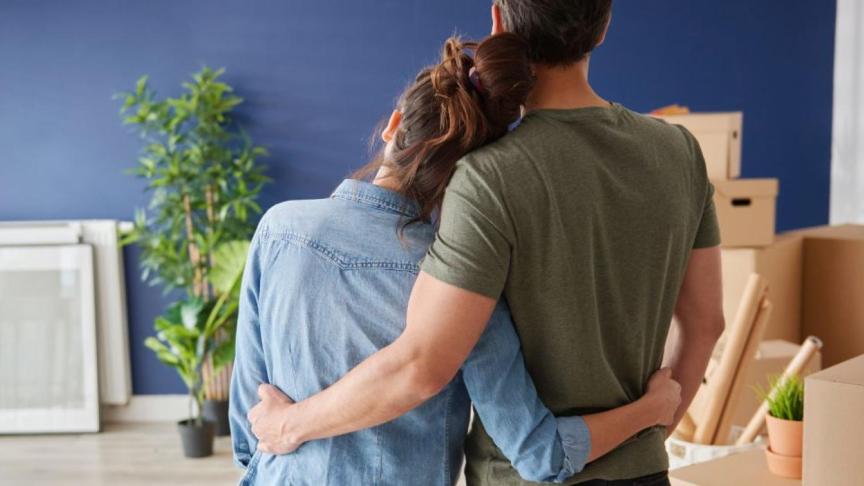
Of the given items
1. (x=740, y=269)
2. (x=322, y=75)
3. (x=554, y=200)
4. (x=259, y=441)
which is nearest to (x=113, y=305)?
(x=322, y=75)

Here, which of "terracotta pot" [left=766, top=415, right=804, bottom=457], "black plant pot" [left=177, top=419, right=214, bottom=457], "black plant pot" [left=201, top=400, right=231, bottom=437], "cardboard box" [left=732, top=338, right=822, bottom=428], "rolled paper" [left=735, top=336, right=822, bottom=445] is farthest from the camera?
"black plant pot" [left=201, top=400, right=231, bottom=437]

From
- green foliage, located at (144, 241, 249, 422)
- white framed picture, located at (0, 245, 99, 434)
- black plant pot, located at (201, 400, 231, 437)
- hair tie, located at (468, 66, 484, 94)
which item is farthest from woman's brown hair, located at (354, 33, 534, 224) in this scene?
white framed picture, located at (0, 245, 99, 434)

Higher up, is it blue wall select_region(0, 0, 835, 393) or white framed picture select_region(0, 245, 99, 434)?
blue wall select_region(0, 0, 835, 393)

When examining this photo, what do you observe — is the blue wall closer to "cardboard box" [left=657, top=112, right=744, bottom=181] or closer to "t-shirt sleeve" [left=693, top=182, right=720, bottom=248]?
"cardboard box" [left=657, top=112, right=744, bottom=181]

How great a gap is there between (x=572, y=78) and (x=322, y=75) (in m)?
3.69

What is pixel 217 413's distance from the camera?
4465 mm

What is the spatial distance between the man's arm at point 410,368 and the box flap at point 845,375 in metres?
Result: 0.36

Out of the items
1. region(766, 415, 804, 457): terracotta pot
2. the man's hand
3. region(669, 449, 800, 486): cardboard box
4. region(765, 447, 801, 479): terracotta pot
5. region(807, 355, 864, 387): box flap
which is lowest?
region(669, 449, 800, 486): cardboard box

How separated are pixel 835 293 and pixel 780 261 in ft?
0.70

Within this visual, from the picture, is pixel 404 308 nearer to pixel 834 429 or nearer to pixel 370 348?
pixel 370 348

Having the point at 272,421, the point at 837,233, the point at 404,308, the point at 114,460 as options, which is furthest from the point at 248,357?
the point at 114,460

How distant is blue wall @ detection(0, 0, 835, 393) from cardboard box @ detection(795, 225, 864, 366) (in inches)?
61.0

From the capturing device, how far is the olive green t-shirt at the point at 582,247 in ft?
3.40

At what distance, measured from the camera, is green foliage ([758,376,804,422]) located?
158 centimetres
